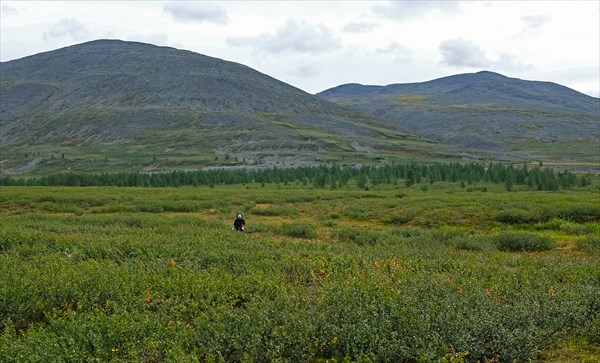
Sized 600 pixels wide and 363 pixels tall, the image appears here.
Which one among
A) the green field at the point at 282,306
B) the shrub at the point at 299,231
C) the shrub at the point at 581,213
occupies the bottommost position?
the shrub at the point at 299,231

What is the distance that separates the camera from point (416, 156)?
7475 inches

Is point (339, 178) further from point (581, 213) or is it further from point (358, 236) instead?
point (358, 236)

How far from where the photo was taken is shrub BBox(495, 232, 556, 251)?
2544 centimetres

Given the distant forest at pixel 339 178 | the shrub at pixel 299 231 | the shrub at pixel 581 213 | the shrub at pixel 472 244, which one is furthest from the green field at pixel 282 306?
the distant forest at pixel 339 178

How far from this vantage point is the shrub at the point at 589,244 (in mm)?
22930

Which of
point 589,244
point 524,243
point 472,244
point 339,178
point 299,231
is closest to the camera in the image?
point 589,244

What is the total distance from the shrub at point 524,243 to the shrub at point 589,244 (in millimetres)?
1200

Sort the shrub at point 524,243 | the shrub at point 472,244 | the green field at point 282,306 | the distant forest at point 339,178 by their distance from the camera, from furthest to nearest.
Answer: the distant forest at point 339,178 → the shrub at point 524,243 → the shrub at point 472,244 → the green field at point 282,306

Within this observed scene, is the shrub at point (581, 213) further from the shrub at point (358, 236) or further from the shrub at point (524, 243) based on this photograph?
the shrub at point (358, 236)

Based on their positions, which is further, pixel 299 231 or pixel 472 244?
pixel 299 231

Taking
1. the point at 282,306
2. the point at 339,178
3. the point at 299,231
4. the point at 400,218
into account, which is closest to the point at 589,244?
the point at 299,231

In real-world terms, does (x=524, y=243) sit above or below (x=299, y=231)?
above

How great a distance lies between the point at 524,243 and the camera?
83.7ft

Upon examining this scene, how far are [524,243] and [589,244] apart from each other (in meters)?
2.93
